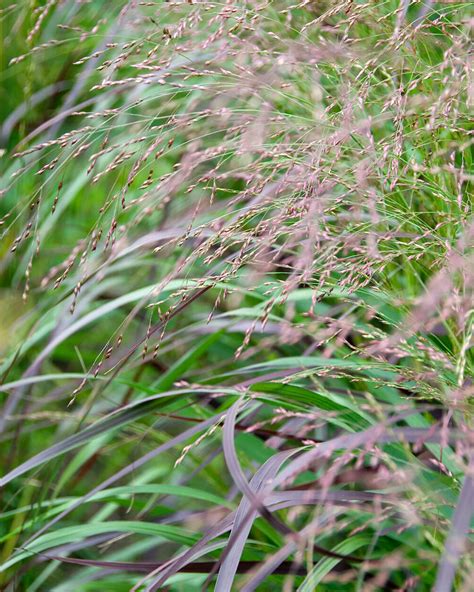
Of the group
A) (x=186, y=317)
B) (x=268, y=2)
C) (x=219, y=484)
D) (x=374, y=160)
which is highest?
(x=268, y=2)

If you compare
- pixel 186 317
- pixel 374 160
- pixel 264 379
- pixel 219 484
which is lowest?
pixel 219 484

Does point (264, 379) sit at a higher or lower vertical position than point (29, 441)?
higher

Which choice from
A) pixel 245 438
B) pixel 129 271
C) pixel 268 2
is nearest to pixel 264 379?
pixel 245 438

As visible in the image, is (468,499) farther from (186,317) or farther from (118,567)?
(186,317)

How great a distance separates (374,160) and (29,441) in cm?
92

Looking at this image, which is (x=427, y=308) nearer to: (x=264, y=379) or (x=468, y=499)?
(x=468, y=499)

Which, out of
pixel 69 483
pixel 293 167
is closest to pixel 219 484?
pixel 69 483

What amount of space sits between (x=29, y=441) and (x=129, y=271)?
39 cm

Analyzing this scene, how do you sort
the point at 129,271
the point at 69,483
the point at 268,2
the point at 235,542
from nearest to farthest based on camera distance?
the point at 235,542
the point at 268,2
the point at 69,483
the point at 129,271

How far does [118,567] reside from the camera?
96 centimetres

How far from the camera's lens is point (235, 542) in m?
0.83

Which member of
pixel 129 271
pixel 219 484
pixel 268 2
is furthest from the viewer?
pixel 129 271

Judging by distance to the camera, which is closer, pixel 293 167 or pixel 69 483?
pixel 293 167

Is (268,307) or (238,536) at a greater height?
(268,307)
